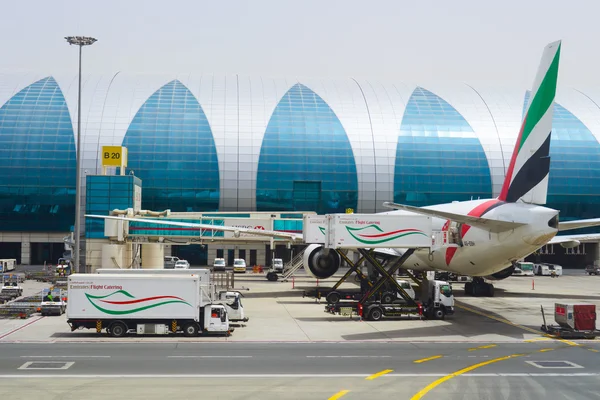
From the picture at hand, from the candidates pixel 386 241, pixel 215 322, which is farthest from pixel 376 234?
pixel 215 322

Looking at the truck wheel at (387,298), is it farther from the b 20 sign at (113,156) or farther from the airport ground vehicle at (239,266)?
the airport ground vehicle at (239,266)

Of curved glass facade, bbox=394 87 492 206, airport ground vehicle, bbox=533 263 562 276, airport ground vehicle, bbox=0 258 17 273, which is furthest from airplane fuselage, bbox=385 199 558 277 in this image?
airport ground vehicle, bbox=0 258 17 273

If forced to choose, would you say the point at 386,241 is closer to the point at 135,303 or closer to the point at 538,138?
the point at 538,138

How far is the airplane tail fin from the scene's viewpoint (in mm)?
34344

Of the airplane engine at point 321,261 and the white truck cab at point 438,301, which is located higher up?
the airplane engine at point 321,261

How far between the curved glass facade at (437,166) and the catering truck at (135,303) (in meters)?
67.3

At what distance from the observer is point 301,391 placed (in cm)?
2219

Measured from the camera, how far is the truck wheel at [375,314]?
40.0 meters

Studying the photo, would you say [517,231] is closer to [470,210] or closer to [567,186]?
[470,210]

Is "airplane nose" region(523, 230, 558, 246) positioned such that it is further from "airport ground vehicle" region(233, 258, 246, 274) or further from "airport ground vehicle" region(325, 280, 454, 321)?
"airport ground vehicle" region(233, 258, 246, 274)

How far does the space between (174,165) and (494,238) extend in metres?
63.6

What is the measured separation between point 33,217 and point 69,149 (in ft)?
32.6

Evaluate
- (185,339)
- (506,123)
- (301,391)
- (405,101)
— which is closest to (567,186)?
(506,123)

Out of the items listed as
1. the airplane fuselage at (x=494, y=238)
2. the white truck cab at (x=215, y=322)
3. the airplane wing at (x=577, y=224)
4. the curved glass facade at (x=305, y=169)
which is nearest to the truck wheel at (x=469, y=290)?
the airplane fuselage at (x=494, y=238)
